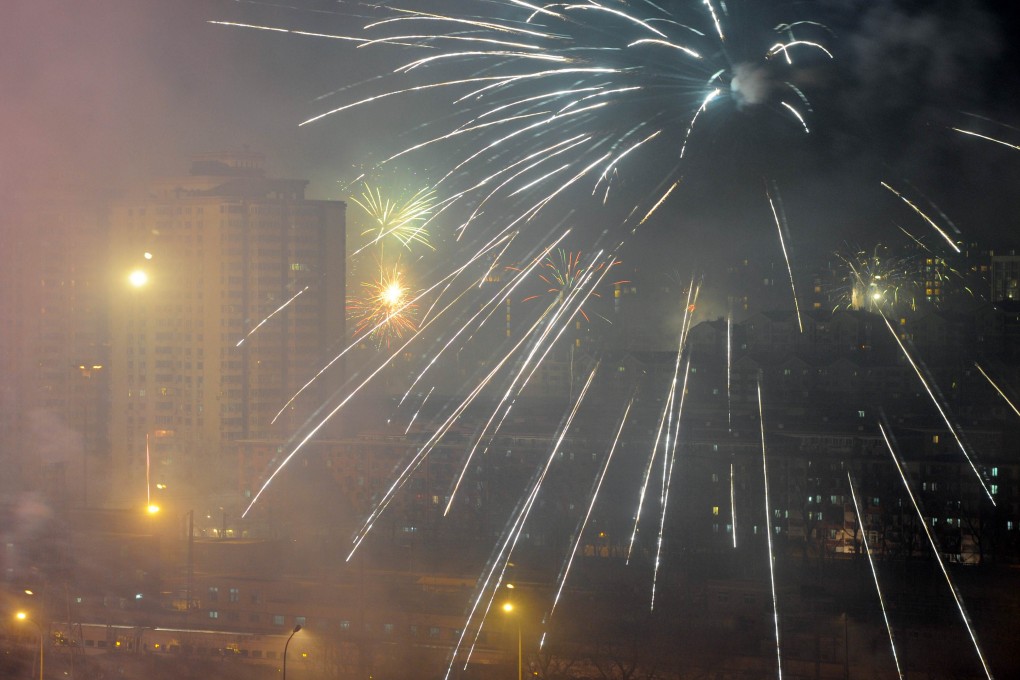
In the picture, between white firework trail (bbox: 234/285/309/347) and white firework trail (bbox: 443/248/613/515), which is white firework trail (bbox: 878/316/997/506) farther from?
white firework trail (bbox: 234/285/309/347)

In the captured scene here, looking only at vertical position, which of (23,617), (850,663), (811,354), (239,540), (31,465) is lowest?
(850,663)

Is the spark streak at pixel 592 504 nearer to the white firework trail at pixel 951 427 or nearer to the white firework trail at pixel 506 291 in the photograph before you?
the white firework trail at pixel 506 291

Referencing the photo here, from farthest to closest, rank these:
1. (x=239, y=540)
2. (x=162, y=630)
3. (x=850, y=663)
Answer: (x=239, y=540)
(x=162, y=630)
(x=850, y=663)

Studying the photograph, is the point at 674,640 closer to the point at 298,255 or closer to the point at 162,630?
the point at 162,630

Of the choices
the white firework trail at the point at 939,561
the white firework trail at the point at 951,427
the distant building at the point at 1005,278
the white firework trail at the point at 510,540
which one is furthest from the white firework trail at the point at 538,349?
the distant building at the point at 1005,278

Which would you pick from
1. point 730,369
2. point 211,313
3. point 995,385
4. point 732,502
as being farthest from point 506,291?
point 995,385

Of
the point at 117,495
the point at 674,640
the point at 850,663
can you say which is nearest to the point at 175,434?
the point at 117,495
